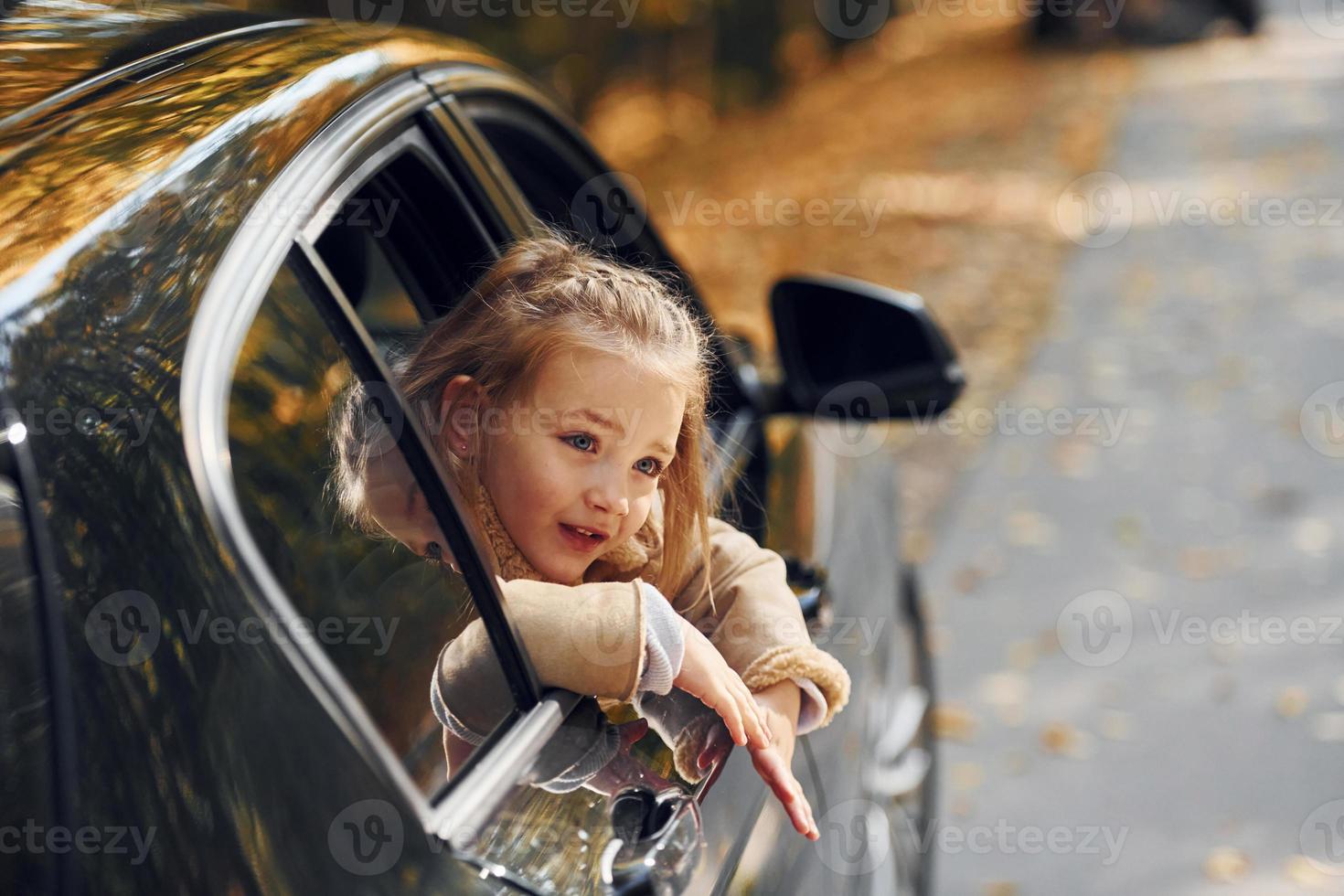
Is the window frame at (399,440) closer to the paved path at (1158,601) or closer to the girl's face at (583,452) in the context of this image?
the girl's face at (583,452)

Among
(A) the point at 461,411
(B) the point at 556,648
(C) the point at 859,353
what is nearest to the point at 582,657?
(B) the point at 556,648

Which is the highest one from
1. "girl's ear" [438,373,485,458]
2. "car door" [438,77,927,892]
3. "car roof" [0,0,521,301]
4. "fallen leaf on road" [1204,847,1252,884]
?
"car roof" [0,0,521,301]

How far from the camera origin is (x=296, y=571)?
6.84 feet

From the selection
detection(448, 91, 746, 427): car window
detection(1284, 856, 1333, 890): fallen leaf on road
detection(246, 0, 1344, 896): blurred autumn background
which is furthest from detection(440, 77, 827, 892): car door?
detection(1284, 856, 1333, 890): fallen leaf on road

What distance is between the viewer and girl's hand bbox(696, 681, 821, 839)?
1.25 m

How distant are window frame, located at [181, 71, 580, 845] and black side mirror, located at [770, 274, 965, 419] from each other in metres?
1.09

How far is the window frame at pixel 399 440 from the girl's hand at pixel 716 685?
0.48 ft

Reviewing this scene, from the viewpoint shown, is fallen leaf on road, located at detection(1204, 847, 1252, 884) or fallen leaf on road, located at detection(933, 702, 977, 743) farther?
fallen leaf on road, located at detection(933, 702, 977, 743)

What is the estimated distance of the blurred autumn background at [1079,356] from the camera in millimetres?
4129

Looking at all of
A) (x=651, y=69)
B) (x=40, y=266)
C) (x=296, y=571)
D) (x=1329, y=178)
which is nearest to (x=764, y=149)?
Result: (x=651, y=69)

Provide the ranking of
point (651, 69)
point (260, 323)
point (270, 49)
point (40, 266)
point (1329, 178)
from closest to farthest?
point (40, 266) < point (260, 323) < point (270, 49) < point (1329, 178) < point (651, 69)

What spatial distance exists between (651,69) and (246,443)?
479 inches

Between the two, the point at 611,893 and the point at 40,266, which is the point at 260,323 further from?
the point at 611,893

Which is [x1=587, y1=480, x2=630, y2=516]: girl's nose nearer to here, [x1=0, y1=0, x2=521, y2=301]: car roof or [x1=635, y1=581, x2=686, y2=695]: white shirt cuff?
[x1=635, y1=581, x2=686, y2=695]: white shirt cuff
